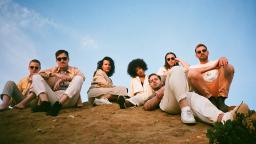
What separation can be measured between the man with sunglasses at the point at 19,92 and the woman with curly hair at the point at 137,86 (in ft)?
8.13

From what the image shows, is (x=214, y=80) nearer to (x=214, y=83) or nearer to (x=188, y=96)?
(x=214, y=83)

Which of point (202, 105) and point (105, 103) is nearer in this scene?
point (202, 105)

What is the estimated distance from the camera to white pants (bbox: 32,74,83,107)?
23.3 ft

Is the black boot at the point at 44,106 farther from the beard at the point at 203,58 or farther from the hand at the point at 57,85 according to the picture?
the beard at the point at 203,58

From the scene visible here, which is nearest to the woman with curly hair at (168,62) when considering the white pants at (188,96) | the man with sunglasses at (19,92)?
the white pants at (188,96)

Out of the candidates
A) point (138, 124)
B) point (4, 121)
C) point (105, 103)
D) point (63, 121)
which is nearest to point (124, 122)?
point (138, 124)

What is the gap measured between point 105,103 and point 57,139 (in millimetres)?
3075

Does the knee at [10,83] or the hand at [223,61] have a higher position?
the hand at [223,61]

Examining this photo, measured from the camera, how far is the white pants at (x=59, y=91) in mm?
7090

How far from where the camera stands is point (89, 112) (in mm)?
7609

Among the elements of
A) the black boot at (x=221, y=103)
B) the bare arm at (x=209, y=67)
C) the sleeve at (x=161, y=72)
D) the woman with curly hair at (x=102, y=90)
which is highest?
the sleeve at (x=161, y=72)

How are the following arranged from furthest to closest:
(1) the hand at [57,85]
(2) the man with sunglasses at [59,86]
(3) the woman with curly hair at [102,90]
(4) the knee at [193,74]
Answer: (3) the woman with curly hair at [102,90], (1) the hand at [57,85], (2) the man with sunglasses at [59,86], (4) the knee at [193,74]

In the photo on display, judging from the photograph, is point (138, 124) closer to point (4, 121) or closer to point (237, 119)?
point (237, 119)

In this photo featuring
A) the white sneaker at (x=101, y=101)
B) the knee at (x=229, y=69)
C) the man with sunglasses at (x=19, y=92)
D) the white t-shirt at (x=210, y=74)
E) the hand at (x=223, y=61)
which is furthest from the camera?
the white sneaker at (x=101, y=101)
